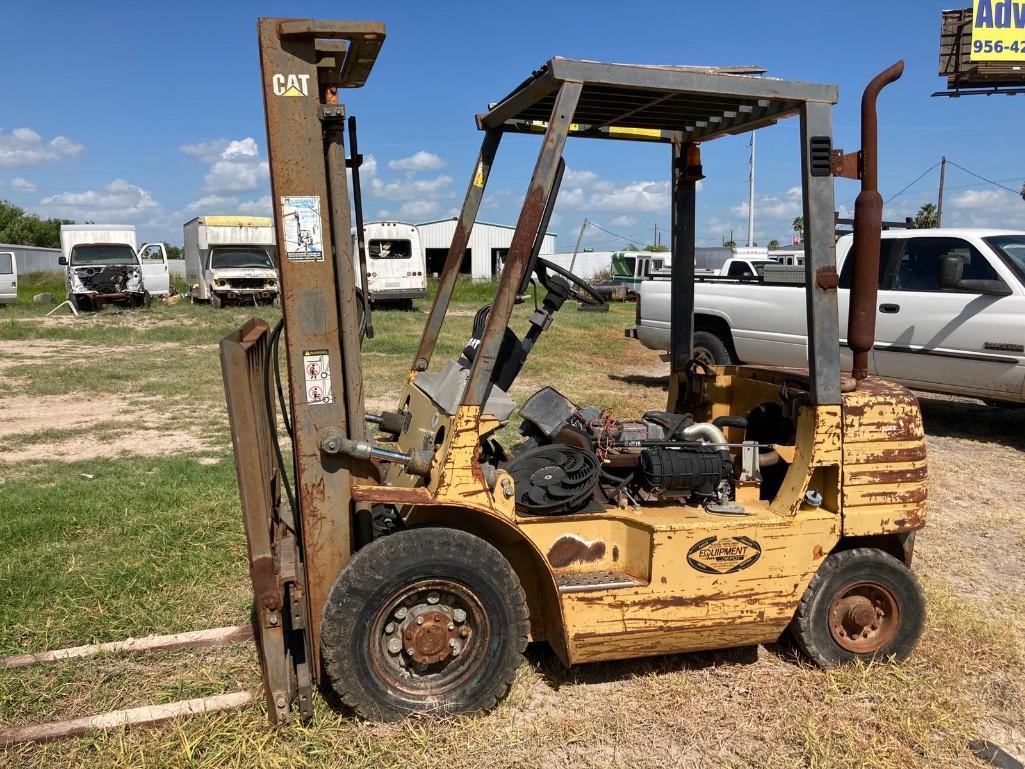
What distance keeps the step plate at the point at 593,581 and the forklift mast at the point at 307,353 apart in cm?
93

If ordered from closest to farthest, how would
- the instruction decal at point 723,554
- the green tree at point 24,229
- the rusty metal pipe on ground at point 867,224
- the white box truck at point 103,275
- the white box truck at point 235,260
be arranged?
the rusty metal pipe on ground at point 867,224, the instruction decal at point 723,554, the white box truck at point 103,275, the white box truck at point 235,260, the green tree at point 24,229

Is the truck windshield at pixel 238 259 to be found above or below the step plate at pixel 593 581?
above

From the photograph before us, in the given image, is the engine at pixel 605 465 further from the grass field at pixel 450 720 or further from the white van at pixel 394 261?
the white van at pixel 394 261

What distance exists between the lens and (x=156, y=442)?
814 cm

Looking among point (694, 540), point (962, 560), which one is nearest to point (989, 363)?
point (962, 560)

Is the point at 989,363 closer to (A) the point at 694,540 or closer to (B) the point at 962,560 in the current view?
(B) the point at 962,560

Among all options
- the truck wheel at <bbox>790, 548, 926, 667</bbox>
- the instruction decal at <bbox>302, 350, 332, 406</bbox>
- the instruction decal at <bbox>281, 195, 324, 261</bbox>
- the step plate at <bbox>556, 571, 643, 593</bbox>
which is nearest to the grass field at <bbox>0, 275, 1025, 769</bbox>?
the truck wheel at <bbox>790, 548, 926, 667</bbox>

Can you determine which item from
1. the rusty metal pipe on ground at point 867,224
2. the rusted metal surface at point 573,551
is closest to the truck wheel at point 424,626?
the rusted metal surface at point 573,551

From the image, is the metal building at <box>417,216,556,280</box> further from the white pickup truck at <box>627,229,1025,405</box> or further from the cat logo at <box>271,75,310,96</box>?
the cat logo at <box>271,75,310,96</box>

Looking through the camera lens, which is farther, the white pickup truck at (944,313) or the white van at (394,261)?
the white van at (394,261)

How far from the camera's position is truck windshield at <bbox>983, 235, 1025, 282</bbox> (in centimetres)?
809

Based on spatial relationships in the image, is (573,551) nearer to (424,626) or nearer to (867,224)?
(424,626)

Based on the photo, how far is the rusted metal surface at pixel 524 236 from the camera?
3.11 m

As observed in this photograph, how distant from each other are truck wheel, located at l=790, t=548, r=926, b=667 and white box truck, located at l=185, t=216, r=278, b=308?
2140 cm
